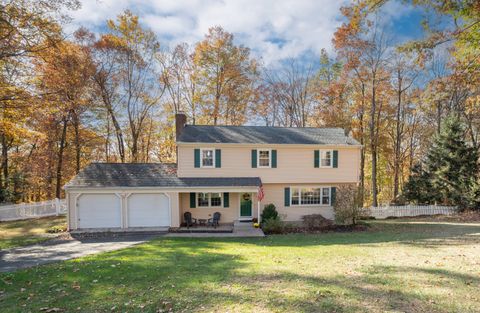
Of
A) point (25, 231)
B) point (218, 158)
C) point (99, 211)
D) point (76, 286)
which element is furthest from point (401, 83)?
point (25, 231)

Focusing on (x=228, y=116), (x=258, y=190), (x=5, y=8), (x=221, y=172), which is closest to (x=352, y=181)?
(x=258, y=190)

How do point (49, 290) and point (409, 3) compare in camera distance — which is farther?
point (409, 3)

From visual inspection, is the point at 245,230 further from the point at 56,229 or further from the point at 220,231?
the point at 56,229

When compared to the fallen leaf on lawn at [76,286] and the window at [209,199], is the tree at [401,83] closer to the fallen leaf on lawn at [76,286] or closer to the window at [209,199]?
the window at [209,199]

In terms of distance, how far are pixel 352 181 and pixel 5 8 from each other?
19.6m

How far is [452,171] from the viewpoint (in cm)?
2016

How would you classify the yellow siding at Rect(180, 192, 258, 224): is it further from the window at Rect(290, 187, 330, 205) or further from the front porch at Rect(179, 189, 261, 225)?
the window at Rect(290, 187, 330, 205)

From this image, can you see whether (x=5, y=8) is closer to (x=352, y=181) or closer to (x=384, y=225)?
(x=352, y=181)

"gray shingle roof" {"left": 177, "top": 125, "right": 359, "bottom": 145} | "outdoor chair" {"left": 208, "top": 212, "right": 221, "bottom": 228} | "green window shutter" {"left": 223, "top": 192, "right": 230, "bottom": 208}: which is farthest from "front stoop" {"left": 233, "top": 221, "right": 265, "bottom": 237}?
"gray shingle roof" {"left": 177, "top": 125, "right": 359, "bottom": 145}

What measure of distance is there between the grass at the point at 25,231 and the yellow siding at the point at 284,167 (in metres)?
7.93

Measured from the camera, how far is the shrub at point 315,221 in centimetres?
1616

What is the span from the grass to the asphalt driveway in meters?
0.89

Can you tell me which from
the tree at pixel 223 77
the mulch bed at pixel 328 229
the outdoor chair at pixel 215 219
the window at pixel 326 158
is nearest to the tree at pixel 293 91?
the tree at pixel 223 77

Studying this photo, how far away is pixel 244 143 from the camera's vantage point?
16750 millimetres
